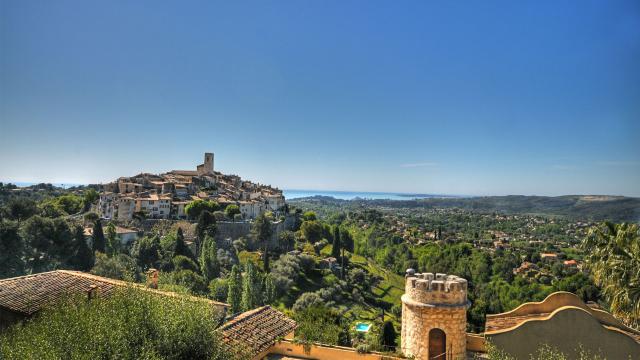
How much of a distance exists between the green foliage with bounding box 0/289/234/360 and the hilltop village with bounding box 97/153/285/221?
51.4m

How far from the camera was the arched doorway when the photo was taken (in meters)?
8.57

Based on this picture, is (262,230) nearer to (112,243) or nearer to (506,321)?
(112,243)

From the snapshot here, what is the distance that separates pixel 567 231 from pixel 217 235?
96.5 metres

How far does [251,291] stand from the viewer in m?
32.0

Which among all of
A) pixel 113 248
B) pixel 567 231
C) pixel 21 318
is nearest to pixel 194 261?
pixel 113 248

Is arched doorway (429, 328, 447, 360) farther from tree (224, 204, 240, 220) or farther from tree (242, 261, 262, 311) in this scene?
tree (224, 204, 240, 220)

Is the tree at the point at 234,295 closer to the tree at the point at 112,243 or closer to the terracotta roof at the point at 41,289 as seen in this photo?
the tree at the point at 112,243

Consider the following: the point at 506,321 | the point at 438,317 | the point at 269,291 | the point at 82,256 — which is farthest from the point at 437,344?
the point at 82,256

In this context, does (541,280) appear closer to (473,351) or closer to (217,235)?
(217,235)

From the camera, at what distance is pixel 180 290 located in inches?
402

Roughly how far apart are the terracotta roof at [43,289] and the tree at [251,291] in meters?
18.3

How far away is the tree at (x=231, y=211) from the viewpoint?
58.6 m

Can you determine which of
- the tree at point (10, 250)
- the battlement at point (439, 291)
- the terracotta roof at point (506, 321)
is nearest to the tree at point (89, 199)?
the tree at point (10, 250)

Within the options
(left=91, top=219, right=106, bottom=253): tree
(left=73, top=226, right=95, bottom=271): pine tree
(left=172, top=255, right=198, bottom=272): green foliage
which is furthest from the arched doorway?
(left=91, top=219, right=106, bottom=253): tree
